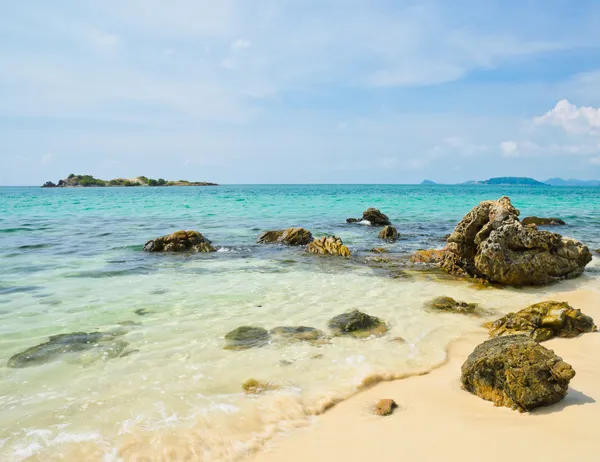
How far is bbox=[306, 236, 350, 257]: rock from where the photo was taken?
13707 mm

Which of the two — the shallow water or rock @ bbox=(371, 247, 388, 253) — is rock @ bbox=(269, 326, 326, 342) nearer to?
the shallow water

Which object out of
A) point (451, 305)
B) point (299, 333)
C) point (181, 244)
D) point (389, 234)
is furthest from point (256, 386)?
point (389, 234)

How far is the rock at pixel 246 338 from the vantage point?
6.02 meters

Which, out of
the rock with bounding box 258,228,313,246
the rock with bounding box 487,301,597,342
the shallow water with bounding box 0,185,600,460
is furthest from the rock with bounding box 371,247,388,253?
the rock with bounding box 487,301,597,342

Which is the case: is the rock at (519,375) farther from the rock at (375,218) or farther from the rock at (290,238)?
the rock at (375,218)

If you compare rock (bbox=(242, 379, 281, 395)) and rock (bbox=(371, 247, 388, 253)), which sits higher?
rock (bbox=(371, 247, 388, 253))

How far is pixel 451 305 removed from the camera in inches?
308

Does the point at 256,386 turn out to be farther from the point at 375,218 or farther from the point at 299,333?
the point at 375,218

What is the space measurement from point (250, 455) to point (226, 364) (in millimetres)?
1782

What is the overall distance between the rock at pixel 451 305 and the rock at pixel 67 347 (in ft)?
18.1

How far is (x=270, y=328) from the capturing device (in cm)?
672

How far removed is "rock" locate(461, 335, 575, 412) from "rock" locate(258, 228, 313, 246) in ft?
38.4

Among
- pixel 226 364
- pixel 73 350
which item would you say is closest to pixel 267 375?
pixel 226 364

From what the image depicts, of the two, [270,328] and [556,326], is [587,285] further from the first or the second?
[270,328]
